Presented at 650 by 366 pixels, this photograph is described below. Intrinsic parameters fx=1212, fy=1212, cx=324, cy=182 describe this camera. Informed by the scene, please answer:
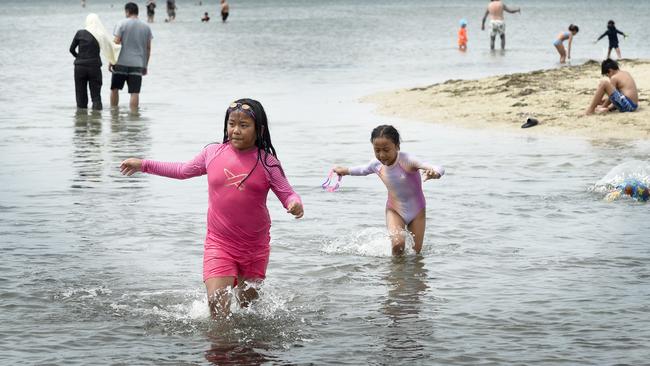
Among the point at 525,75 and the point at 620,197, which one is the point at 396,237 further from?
the point at 525,75

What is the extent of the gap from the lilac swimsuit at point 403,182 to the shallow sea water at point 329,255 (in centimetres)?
33

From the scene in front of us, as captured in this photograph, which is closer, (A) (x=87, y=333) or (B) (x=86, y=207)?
(A) (x=87, y=333)

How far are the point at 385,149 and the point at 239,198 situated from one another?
2.09 metres

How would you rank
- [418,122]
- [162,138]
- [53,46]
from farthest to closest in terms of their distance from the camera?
[53,46] → [418,122] → [162,138]

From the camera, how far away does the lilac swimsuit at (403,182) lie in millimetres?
9039

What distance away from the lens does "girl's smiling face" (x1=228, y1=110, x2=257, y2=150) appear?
6.83 m

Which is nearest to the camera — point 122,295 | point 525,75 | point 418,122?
point 122,295

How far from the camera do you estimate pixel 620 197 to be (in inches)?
444

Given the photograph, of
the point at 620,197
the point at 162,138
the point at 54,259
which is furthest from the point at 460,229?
the point at 162,138

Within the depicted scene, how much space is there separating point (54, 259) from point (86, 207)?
2245mm

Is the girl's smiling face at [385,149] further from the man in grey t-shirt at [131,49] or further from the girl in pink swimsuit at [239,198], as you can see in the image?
the man in grey t-shirt at [131,49]

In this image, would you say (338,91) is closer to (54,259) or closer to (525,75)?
(525,75)

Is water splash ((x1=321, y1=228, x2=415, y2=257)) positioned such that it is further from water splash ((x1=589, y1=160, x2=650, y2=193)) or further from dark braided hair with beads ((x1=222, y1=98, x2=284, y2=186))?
water splash ((x1=589, y1=160, x2=650, y2=193))

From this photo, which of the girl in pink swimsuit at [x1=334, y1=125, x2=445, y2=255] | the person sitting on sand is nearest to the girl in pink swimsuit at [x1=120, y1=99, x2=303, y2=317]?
the girl in pink swimsuit at [x1=334, y1=125, x2=445, y2=255]
